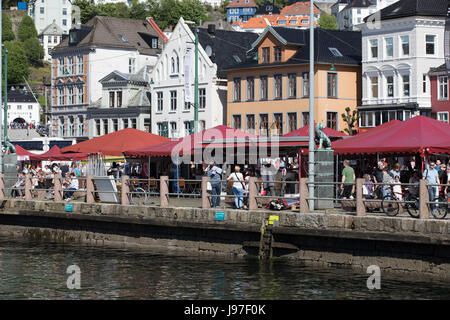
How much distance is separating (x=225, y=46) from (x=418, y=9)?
676 inches

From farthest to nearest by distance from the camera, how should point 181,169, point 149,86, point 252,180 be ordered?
point 149,86 → point 181,169 → point 252,180

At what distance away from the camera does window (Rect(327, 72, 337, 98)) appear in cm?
6231

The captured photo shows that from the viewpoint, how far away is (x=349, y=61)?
63.1 metres

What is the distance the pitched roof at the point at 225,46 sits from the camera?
2731 inches

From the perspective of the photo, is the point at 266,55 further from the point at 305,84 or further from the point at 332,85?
the point at 332,85

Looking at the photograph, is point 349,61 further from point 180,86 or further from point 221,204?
point 221,204

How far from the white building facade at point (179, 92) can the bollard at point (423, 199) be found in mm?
46641

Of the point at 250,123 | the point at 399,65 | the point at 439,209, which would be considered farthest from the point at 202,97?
the point at 439,209

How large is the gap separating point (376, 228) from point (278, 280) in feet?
8.69

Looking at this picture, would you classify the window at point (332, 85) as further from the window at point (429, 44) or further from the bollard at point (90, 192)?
the bollard at point (90, 192)

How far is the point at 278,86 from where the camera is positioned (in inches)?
2539

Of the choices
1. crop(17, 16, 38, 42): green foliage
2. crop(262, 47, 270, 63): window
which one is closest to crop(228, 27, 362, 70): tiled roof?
crop(262, 47, 270, 63): window

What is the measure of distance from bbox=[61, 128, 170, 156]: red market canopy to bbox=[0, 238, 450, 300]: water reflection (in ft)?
36.1

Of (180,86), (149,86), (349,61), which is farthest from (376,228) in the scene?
(149,86)
